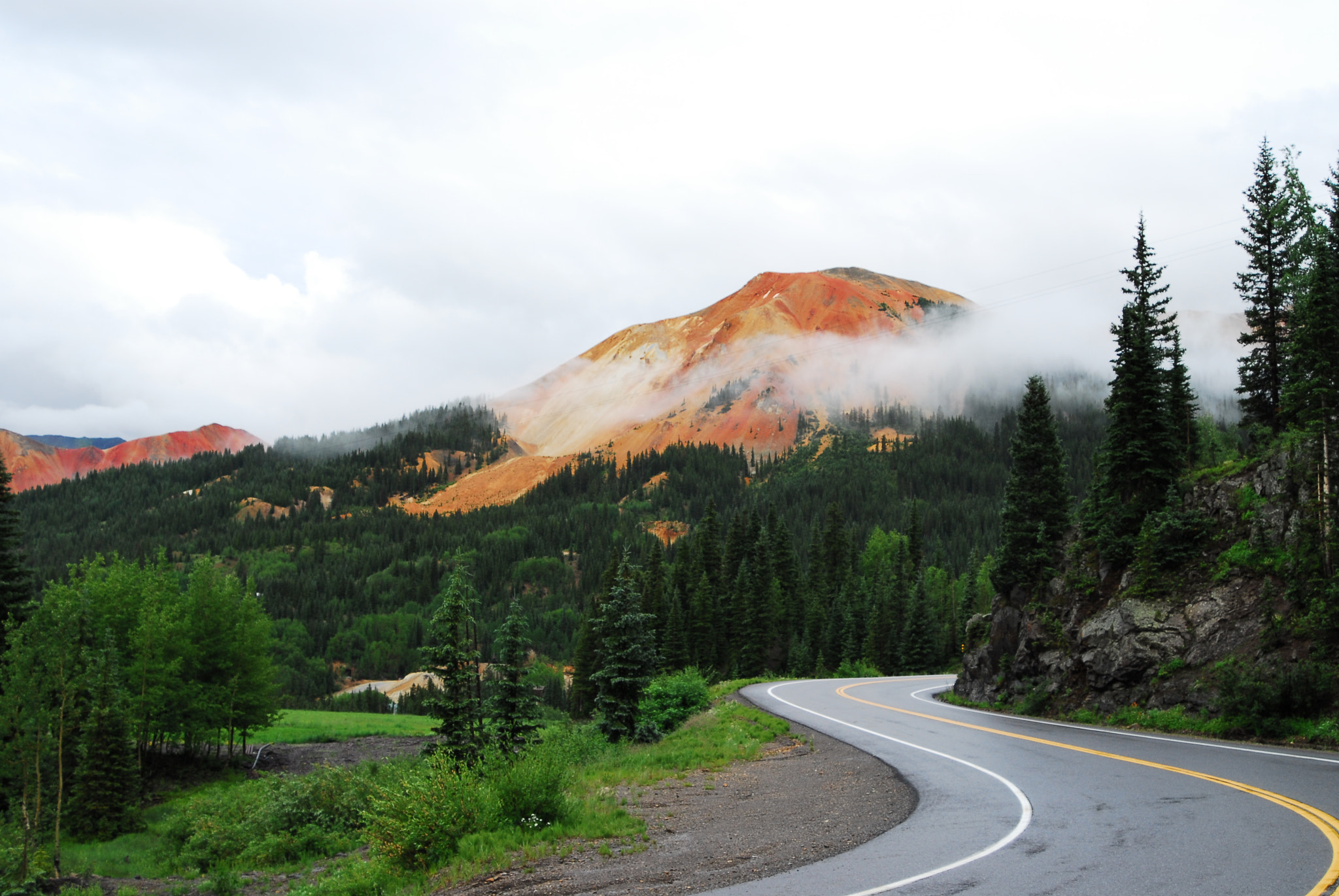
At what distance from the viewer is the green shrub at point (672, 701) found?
108 feet

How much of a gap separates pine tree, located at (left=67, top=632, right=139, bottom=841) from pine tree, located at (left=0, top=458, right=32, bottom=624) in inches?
227

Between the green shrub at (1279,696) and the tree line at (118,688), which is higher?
the green shrub at (1279,696)

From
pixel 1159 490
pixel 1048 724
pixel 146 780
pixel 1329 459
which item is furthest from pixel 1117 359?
pixel 146 780

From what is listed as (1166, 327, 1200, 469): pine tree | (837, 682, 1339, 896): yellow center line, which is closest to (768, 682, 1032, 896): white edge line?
(837, 682, 1339, 896): yellow center line

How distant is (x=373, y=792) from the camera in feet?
78.1

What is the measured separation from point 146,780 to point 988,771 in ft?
160

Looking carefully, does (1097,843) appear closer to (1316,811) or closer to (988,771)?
(1316,811)

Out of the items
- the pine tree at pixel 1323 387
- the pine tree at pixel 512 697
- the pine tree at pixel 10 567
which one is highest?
the pine tree at pixel 1323 387

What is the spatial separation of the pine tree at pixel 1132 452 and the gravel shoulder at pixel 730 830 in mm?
17407

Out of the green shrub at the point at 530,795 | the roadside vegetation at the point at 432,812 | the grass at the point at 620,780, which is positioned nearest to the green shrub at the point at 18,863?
the roadside vegetation at the point at 432,812

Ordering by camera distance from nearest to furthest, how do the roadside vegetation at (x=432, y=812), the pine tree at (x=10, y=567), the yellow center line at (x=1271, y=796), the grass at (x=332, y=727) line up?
the yellow center line at (x=1271, y=796), the roadside vegetation at (x=432, y=812), the pine tree at (x=10, y=567), the grass at (x=332, y=727)

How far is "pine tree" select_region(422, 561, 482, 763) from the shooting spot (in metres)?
26.1

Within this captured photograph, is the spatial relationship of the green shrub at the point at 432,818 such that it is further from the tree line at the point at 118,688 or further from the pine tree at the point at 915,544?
the pine tree at the point at 915,544

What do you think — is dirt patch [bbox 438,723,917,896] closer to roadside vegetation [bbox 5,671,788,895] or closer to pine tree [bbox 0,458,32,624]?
roadside vegetation [bbox 5,671,788,895]
